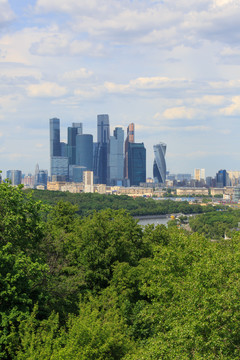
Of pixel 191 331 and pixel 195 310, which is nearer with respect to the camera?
pixel 191 331

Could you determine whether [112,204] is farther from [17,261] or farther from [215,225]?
[17,261]

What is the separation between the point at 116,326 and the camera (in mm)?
18047

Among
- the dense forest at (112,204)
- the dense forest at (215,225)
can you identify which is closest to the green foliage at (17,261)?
the dense forest at (215,225)

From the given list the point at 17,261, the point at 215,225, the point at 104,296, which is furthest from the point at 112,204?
the point at 17,261

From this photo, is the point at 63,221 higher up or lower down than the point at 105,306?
higher up

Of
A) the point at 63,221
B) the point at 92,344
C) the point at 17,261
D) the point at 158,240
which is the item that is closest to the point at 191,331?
the point at 92,344

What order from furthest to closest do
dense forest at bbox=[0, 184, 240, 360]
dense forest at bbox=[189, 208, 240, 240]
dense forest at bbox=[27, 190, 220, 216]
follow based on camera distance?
dense forest at bbox=[27, 190, 220, 216] < dense forest at bbox=[189, 208, 240, 240] < dense forest at bbox=[0, 184, 240, 360]

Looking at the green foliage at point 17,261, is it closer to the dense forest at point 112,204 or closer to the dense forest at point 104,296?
the dense forest at point 104,296

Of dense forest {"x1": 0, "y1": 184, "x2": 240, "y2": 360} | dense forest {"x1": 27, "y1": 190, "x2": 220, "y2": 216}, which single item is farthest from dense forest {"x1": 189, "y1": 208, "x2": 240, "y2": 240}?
dense forest {"x1": 0, "y1": 184, "x2": 240, "y2": 360}

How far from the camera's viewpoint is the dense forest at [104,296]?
15.6 metres

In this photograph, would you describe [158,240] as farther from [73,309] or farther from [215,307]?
[215,307]

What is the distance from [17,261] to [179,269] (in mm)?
7111

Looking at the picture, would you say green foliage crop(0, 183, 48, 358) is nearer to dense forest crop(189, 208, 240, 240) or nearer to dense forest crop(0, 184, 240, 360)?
dense forest crop(0, 184, 240, 360)

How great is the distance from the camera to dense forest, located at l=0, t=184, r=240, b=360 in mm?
15602
